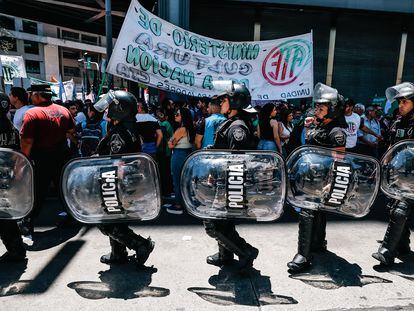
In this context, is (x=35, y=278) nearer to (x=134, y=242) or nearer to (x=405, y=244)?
(x=134, y=242)

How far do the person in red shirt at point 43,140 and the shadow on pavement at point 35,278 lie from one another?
71 centimetres

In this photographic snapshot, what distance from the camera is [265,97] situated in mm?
7527

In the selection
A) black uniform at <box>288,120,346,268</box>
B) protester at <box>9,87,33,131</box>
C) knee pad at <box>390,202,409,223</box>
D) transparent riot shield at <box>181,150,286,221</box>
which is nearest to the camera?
transparent riot shield at <box>181,150,286,221</box>

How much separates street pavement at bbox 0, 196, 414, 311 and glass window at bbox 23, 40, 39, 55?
47650mm

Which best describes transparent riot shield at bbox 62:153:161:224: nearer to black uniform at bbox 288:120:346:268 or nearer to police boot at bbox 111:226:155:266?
police boot at bbox 111:226:155:266

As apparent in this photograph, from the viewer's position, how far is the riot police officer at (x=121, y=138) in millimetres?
3010

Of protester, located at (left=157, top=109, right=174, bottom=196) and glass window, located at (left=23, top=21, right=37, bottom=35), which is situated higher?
glass window, located at (left=23, top=21, right=37, bottom=35)

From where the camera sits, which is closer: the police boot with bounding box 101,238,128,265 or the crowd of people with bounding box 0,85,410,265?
the crowd of people with bounding box 0,85,410,265

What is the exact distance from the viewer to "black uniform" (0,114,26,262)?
3.29 metres

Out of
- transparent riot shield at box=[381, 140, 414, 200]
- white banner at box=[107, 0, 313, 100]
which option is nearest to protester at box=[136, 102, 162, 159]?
white banner at box=[107, 0, 313, 100]

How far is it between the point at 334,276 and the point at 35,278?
2804mm

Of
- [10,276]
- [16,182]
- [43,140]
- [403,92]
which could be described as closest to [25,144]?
[43,140]

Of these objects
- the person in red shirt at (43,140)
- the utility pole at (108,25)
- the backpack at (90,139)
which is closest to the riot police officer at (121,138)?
the person in red shirt at (43,140)

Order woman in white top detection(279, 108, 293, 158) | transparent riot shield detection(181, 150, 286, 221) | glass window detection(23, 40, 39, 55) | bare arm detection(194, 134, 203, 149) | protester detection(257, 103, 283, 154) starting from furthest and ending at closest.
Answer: glass window detection(23, 40, 39, 55) → woman in white top detection(279, 108, 293, 158) → protester detection(257, 103, 283, 154) → bare arm detection(194, 134, 203, 149) → transparent riot shield detection(181, 150, 286, 221)
